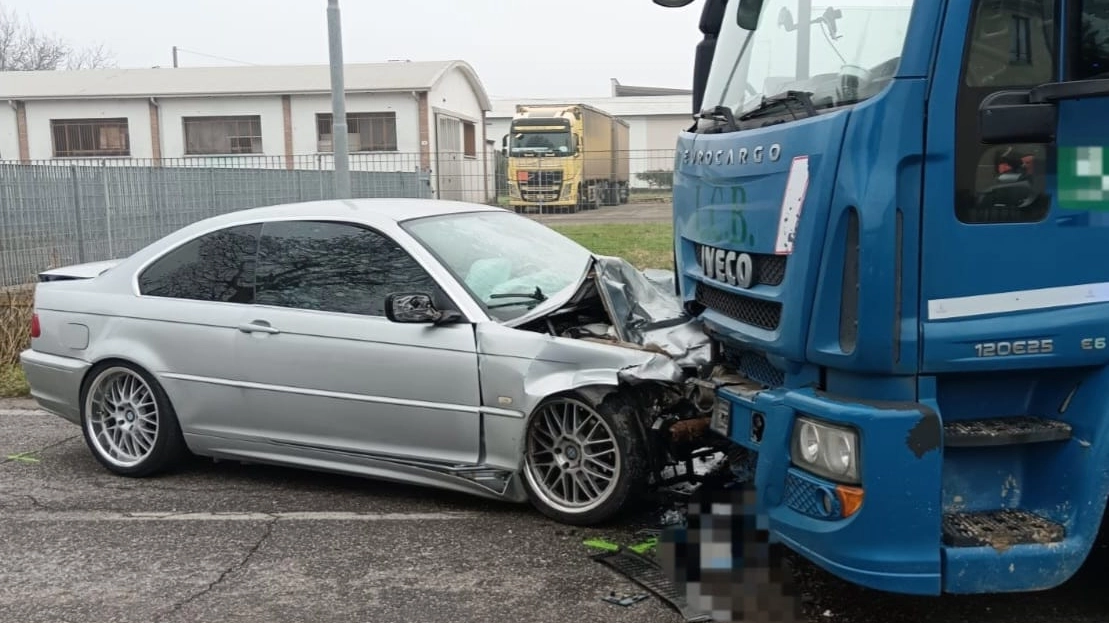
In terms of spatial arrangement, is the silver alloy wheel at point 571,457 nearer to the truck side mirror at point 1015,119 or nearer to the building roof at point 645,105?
the truck side mirror at point 1015,119

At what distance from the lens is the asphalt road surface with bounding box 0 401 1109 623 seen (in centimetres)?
398

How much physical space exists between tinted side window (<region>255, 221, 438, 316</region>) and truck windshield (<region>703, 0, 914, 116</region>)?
183 centimetres

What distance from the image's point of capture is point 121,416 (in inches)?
231

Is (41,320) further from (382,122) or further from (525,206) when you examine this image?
(382,122)

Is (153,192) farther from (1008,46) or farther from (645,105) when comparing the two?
(645,105)

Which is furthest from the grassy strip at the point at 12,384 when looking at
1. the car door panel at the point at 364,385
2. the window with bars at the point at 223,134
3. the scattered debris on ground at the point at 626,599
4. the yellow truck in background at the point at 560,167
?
the window with bars at the point at 223,134

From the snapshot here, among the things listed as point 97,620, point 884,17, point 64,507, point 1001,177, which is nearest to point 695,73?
point 884,17

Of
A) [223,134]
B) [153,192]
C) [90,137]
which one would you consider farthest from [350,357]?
[90,137]

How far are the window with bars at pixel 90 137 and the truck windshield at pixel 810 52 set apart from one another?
33.1 metres

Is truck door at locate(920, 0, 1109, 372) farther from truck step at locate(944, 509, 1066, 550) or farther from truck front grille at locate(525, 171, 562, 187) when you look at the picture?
truck front grille at locate(525, 171, 562, 187)

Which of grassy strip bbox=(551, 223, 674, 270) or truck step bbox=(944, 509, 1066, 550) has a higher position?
grassy strip bbox=(551, 223, 674, 270)

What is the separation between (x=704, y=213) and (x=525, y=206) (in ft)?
33.6

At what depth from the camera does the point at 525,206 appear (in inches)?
563

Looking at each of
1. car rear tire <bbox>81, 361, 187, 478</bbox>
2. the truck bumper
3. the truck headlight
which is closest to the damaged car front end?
the truck headlight
